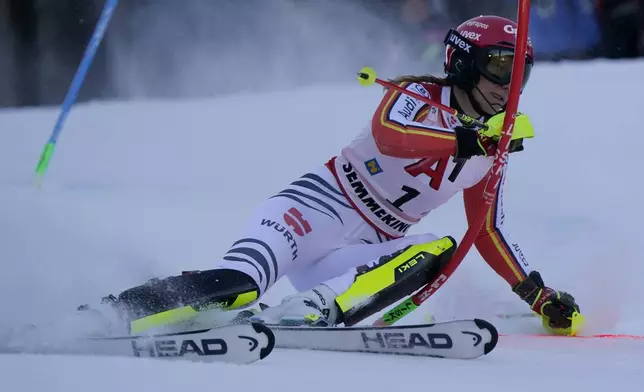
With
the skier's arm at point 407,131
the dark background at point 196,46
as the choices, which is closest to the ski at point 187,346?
the skier's arm at point 407,131

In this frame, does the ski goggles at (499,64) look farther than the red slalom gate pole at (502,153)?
Yes

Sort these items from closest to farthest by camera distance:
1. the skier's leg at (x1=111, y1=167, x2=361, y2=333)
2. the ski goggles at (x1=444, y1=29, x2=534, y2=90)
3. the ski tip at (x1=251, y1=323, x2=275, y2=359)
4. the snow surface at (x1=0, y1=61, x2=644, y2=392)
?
1. the snow surface at (x1=0, y1=61, x2=644, y2=392)
2. the ski tip at (x1=251, y1=323, x2=275, y2=359)
3. the skier's leg at (x1=111, y1=167, x2=361, y2=333)
4. the ski goggles at (x1=444, y1=29, x2=534, y2=90)

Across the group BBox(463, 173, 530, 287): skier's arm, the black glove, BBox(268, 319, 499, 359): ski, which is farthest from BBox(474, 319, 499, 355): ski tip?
BBox(463, 173, 530, 287): skier's arm

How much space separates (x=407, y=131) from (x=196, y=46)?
25.9 ft

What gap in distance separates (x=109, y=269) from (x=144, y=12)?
6.95 metres

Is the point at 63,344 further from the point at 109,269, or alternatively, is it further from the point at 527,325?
the point at 527,325

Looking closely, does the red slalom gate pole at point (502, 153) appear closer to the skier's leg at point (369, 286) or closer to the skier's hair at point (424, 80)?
the skier's leg at point (369, 286)

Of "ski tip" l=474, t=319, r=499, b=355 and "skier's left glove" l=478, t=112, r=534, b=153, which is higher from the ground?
"skier's left glove" l=478, t=112, r=534, b=153

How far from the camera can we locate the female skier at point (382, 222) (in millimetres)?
3785

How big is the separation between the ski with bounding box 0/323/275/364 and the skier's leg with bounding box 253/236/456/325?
42 cm

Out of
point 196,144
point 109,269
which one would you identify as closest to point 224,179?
point 196,144

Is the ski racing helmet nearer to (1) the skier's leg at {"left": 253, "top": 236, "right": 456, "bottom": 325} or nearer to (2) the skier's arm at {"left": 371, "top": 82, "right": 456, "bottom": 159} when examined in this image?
(2) the skier's arm at {"left": 371, "top": 82, "right": 456, "bottom": 159}

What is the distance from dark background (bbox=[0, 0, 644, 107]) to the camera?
1098 centimetres

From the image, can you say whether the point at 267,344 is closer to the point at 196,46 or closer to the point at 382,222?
the point at 382,222
